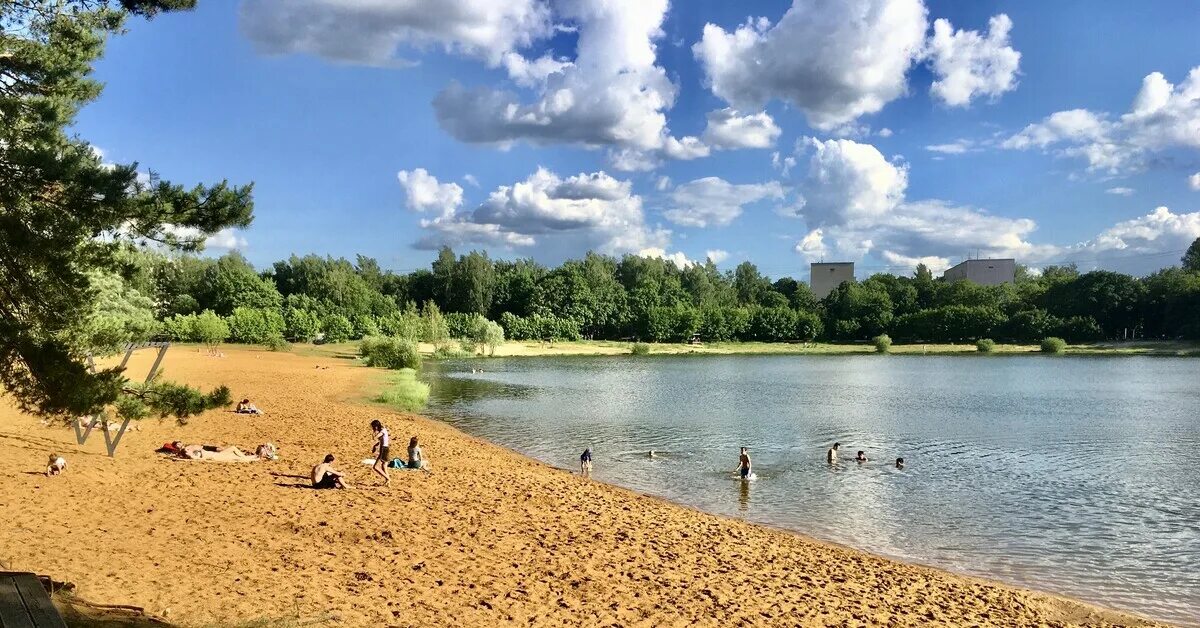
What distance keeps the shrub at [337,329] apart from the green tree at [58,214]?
9653cm

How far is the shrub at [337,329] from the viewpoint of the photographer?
10344 cm

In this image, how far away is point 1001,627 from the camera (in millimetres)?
11445

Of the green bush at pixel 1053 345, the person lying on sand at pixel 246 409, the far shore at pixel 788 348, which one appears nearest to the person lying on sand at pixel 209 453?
the person lying on sand at pixel 246 409

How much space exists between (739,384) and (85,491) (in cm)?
5166

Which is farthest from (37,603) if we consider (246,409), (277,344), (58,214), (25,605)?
(277,344)

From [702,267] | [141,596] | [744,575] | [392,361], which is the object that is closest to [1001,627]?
[744,575]

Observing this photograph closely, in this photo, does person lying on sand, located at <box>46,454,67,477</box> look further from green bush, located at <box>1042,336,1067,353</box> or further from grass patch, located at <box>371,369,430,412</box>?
green bush, located at <box>1042,336,1067,353</box>

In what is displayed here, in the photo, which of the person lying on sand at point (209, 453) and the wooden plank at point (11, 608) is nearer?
the wooden plank at point (11, 608)

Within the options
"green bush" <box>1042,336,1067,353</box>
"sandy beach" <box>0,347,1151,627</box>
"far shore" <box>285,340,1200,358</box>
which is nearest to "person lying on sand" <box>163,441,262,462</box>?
"sandy beach" <box>0,347,1151,627</box>

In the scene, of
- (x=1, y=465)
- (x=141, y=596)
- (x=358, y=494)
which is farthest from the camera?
(x=358, y=494)

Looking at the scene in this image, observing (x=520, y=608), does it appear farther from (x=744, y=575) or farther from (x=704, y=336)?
(x=704, y=336)

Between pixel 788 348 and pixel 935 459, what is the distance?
104828 mm

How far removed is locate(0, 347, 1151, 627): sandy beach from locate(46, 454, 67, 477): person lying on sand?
0.66 feet

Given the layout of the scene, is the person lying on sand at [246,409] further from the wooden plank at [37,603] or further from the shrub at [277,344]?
the shrub at [277,344]
